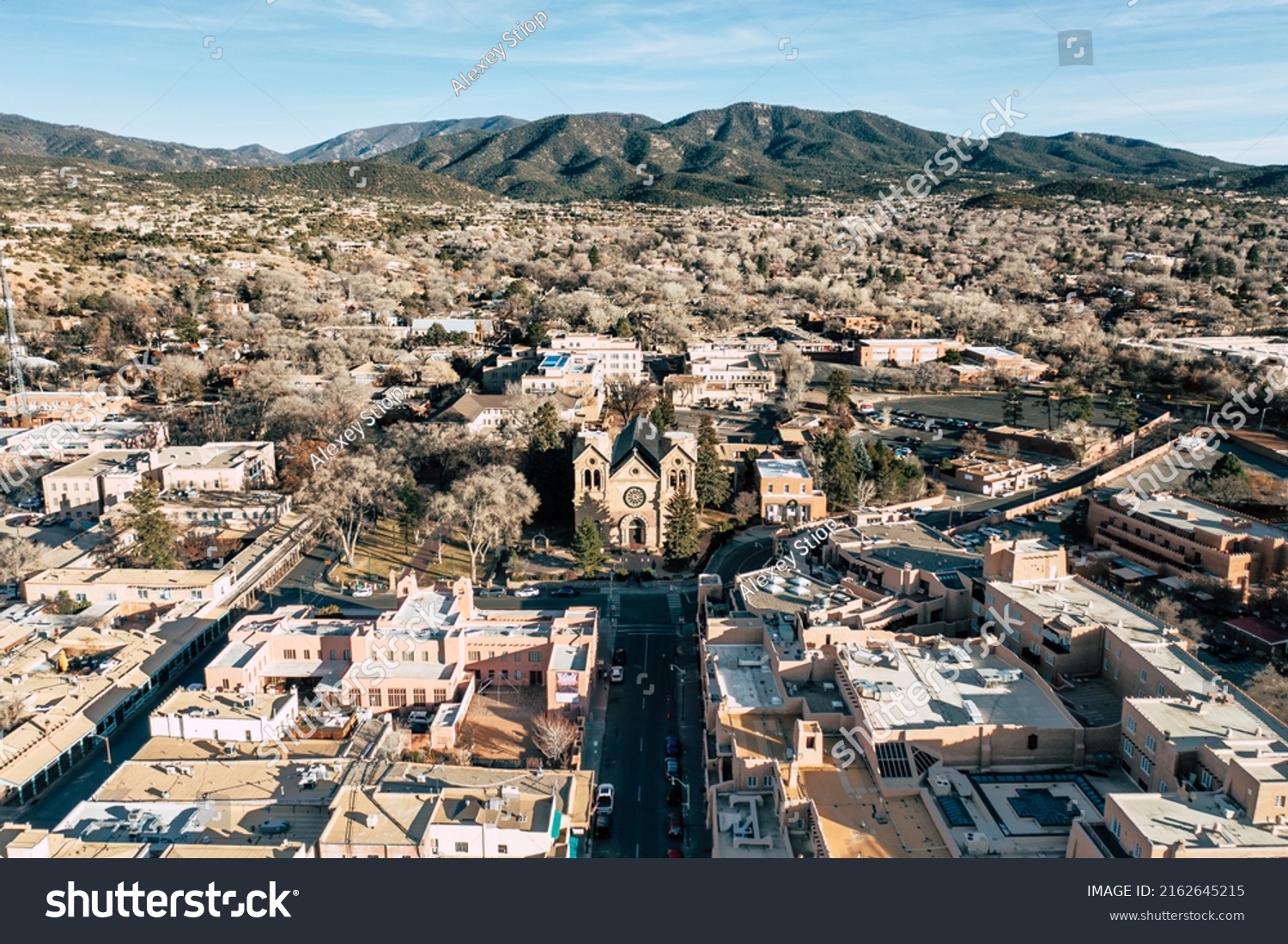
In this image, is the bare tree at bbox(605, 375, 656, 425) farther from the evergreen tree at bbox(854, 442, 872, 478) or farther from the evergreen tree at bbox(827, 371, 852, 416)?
the evergreen tree at bbox(854, 442, 872, 478)

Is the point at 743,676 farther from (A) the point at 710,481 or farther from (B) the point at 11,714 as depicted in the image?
(B) the point at 11,714

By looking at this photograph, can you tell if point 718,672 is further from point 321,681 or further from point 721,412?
point 721,412

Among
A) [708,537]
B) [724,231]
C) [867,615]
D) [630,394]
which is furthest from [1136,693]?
[724,231]

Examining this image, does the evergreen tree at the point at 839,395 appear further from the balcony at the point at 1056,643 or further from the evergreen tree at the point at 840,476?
the balcony at the point at 1056,643

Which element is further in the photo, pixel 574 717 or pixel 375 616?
pixel 375 616

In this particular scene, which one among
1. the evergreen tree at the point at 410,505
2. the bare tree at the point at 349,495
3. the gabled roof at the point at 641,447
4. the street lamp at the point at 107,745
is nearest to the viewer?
the street lamp at the point at 107,745

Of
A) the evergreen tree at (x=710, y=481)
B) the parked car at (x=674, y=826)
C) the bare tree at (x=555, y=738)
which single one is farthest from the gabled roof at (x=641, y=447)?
the parked car at (x=674, y=826)
